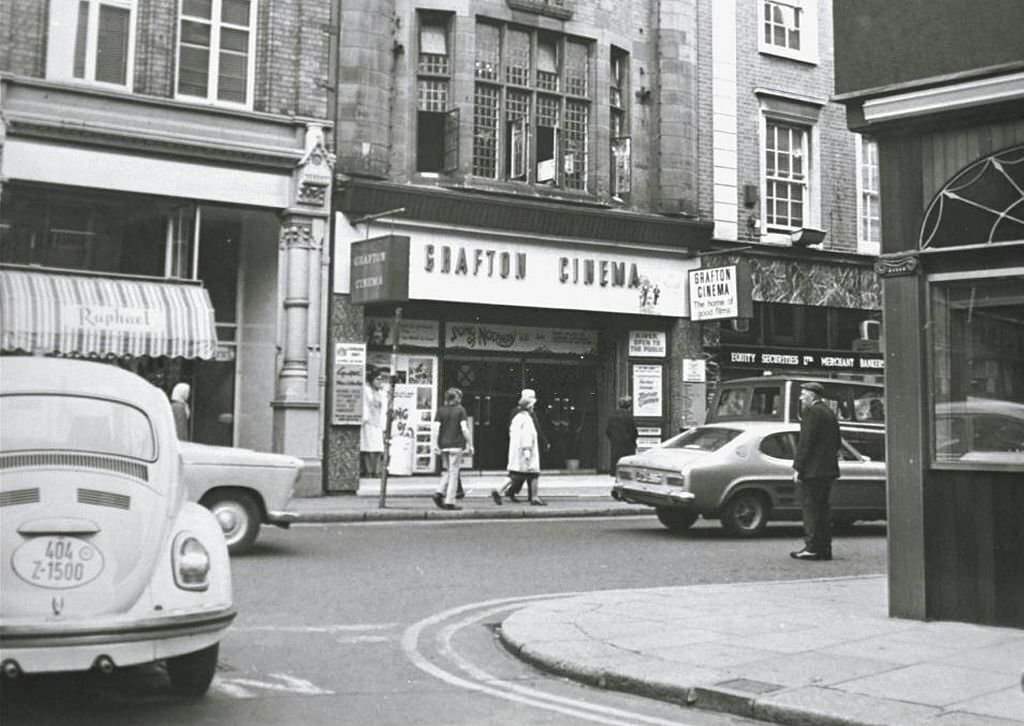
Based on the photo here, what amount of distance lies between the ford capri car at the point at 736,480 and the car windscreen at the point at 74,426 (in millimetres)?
9370

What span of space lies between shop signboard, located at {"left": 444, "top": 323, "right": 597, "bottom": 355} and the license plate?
609 inches

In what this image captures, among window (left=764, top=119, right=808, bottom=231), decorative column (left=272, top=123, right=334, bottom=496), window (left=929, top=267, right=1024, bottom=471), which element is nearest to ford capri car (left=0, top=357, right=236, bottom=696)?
window (left=929, top=267, right=1024, bottom=471)

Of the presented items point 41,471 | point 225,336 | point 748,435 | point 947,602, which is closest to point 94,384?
point 41,471

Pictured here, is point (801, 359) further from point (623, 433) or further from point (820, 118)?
point (623, 433)

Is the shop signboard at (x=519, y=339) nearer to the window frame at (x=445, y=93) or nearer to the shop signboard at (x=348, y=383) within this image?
the shop signboard at (x=348, y=383)

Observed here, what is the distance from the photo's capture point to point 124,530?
5.33 meters

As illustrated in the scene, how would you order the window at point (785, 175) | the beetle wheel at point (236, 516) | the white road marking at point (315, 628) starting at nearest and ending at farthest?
the white road marking at point (315, 628), the beetle wheel at point (236, 516), the window at point (785, 175)

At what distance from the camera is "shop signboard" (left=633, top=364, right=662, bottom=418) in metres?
22.6

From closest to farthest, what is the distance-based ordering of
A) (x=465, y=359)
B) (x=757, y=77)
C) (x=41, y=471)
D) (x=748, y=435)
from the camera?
(x=41, y=471) < (x=748, y=435) < (x=465, y=359) < (x=757, y=77)

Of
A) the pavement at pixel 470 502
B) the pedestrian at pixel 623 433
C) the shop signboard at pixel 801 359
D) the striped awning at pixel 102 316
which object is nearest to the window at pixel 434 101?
the striped awning at pixel 102 316

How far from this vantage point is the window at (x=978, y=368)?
26.1ft

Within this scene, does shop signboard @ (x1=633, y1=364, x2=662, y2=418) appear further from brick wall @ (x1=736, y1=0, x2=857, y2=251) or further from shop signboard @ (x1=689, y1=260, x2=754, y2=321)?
brick wall @ (x1=736, y1=0, x2=857, y2=251)

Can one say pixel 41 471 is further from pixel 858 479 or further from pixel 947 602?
pixel 858 479

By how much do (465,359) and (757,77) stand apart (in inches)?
387
